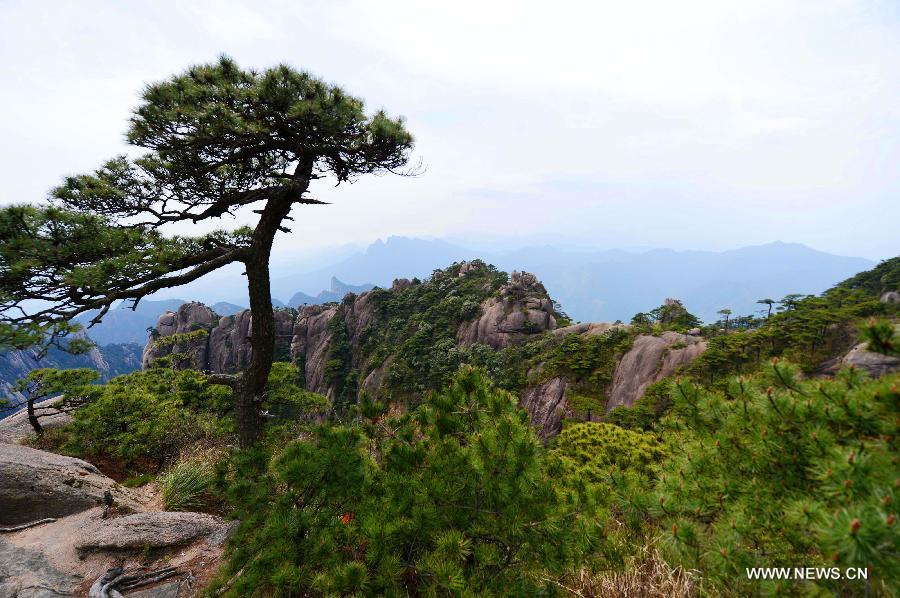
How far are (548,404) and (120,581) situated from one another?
934 inches

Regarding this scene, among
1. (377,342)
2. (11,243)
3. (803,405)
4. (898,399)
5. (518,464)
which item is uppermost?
(11,243)

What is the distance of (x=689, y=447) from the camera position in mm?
3008

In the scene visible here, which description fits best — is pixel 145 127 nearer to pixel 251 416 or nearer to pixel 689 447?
pixel 251 416

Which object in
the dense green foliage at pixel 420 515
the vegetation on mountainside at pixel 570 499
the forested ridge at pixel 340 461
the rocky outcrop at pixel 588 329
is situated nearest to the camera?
the vegetation on mountainside at pixel 570 499

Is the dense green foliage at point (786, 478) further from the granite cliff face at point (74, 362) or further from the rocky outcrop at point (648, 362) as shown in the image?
the granite cliff face at point (74, 362)

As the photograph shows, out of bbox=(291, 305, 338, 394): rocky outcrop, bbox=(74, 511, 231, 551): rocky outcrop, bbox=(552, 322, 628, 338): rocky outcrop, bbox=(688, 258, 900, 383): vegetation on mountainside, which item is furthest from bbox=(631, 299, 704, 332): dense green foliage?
bbox=(291, 305, 338, 394): rocky outcrop

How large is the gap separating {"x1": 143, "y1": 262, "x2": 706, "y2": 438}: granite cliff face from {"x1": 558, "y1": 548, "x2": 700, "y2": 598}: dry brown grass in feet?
56.9

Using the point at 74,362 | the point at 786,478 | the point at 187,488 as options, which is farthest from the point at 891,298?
the point at 74,362

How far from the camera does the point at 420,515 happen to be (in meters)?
2.99

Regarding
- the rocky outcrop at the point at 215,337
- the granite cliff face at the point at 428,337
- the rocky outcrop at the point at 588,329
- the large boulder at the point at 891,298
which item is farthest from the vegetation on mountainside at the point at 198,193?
the rocky outcrop at the point at 215,337

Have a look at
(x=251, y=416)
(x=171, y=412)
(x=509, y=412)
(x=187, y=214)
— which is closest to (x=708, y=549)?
(x=509, y=412)

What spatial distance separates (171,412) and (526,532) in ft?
31.6

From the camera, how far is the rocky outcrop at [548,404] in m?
24.1

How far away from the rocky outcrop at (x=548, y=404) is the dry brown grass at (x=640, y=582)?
2145cm
